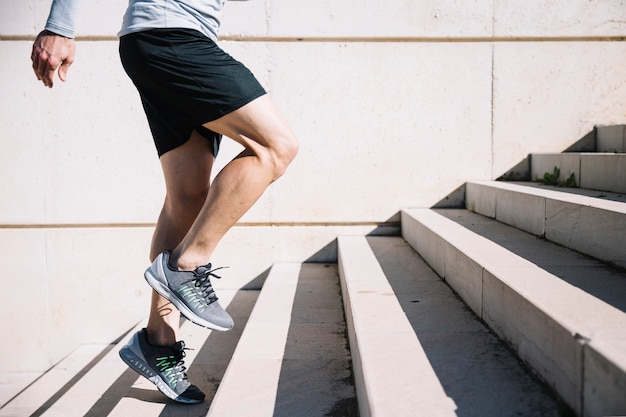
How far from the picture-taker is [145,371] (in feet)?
8.14

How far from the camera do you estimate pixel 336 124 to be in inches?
173

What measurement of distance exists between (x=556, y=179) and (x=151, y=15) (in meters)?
2.78

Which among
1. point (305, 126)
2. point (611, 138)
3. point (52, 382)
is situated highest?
point (305, 126)

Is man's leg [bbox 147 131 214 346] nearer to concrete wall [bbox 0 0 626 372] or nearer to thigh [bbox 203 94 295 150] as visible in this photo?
thigh [bbox 203 94 295 150]

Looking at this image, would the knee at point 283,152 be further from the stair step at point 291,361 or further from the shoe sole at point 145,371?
the shoe sole at point 145,371

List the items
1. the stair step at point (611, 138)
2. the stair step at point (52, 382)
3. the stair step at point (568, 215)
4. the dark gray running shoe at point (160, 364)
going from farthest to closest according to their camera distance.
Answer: the stair step at point (611, 138) → the stair step at point (52, 382) → the dark gray running shoe at point (160, 364) → the stair step at point (568, 215)

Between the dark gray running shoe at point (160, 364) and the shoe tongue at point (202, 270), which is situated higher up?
the shoe tongue at point (202, 270)

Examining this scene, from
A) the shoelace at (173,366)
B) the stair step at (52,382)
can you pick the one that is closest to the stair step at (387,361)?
the shoelace at (173,366)

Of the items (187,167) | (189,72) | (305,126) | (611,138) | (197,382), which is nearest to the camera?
(189,72)

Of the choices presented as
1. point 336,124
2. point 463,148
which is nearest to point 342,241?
point 336,124

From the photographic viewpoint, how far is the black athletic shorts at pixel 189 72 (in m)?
2.01

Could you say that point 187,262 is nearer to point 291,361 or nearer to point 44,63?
point 291,361

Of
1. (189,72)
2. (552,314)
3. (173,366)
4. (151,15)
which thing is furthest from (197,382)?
(552,314)

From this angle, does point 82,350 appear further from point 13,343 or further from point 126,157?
point 126,157
